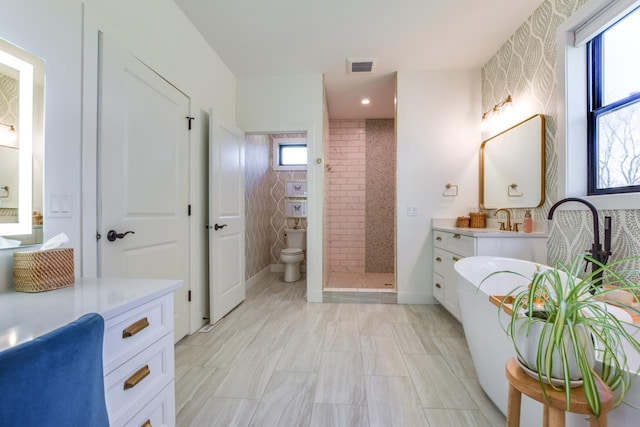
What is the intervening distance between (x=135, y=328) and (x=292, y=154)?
4.18 metres

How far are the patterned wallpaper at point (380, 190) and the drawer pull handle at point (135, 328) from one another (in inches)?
150

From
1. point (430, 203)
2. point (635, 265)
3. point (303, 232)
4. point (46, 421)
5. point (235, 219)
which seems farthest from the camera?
point (303, 232)

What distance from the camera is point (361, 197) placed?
14.6 feet

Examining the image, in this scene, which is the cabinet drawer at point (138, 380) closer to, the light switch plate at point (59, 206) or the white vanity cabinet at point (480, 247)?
the light switch plate at point (59, 206)

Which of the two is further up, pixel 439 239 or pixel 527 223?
pixel 527 223

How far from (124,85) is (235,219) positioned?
1.55 meters

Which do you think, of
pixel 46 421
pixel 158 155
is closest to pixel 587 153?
pixel 46 421

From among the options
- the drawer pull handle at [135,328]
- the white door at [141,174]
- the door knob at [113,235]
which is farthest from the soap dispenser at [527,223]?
the door knob at [113,235]

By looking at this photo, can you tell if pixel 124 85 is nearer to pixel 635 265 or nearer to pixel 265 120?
pixel 265 120

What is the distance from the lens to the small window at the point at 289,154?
470 centimetres

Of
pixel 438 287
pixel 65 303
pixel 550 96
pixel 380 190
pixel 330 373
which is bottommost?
pixel 330 373

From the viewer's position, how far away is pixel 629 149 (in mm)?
1554

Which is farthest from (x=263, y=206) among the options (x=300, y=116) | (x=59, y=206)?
(x=59, y=206)

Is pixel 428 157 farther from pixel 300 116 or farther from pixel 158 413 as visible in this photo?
pixel 158 413
